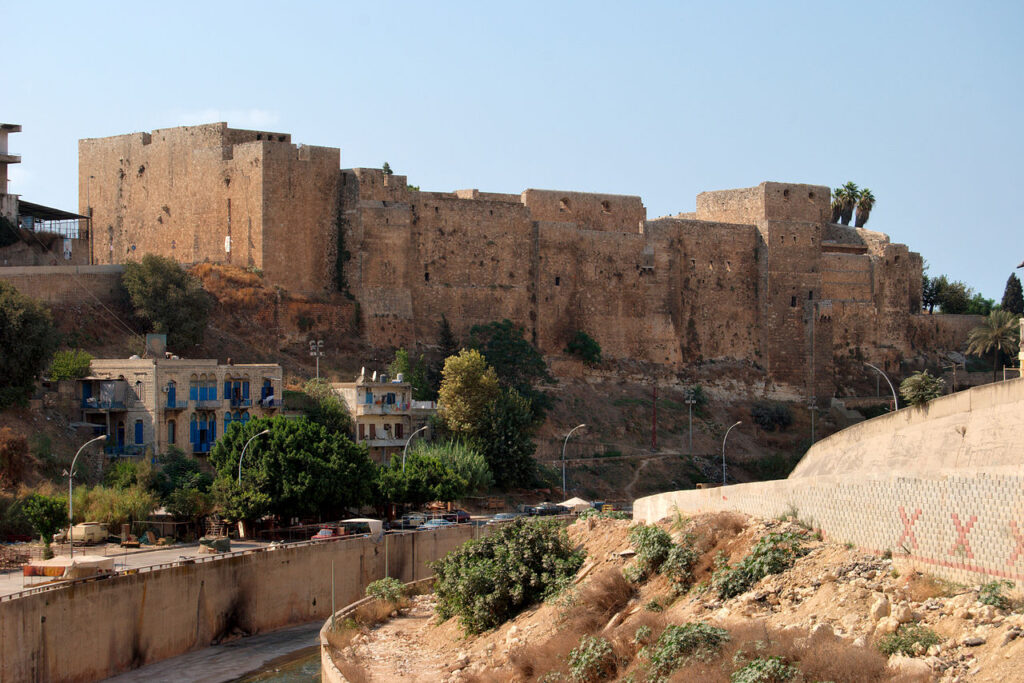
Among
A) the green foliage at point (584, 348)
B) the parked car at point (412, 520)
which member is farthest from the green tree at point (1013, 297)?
the parked car at point (412, 520)

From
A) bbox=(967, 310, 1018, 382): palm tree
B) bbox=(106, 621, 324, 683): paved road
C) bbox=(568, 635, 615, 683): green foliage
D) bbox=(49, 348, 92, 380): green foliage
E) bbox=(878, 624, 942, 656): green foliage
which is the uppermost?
bbox=(967, 310, 1018, 382): palm tree

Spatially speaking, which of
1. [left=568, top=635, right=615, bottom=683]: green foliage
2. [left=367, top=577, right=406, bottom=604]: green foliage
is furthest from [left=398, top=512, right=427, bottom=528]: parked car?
[left=568, top=635, right=615, bottom=683]: green foliage

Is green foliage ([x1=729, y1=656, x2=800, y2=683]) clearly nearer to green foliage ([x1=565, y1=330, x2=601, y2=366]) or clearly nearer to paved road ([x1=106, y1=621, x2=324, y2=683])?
paved road ([x1=106, y1=621, x2=324, y2=683])

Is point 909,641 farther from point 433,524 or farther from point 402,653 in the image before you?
point 433,524

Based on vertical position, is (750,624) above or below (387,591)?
above

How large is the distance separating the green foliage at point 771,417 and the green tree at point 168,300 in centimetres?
2324

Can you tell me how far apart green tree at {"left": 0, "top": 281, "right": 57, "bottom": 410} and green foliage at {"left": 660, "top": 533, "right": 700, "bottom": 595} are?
24.4 meters

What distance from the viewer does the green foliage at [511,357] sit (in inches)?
2010

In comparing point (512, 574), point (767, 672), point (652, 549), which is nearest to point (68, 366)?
point (512, 574)

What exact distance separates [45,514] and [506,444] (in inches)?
691

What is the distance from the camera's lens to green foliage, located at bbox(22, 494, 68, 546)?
32531 mm

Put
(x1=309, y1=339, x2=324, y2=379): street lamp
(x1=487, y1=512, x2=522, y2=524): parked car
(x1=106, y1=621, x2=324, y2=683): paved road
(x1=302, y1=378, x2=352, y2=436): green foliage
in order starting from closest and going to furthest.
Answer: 1. (x1=106, y1=621, x2=324, y2=683): paved road
2. (x1=487, y1=512, x2=522, y2=524): parked car
3. (x1=302, y1=378, x2=352, y2=436): green foliage
4. (x1=309, y1=339, x2=324, y2=379): street lamp

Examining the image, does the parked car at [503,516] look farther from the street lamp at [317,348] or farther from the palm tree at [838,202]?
the palm tree at [838,202]

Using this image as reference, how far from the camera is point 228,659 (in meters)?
30.4
